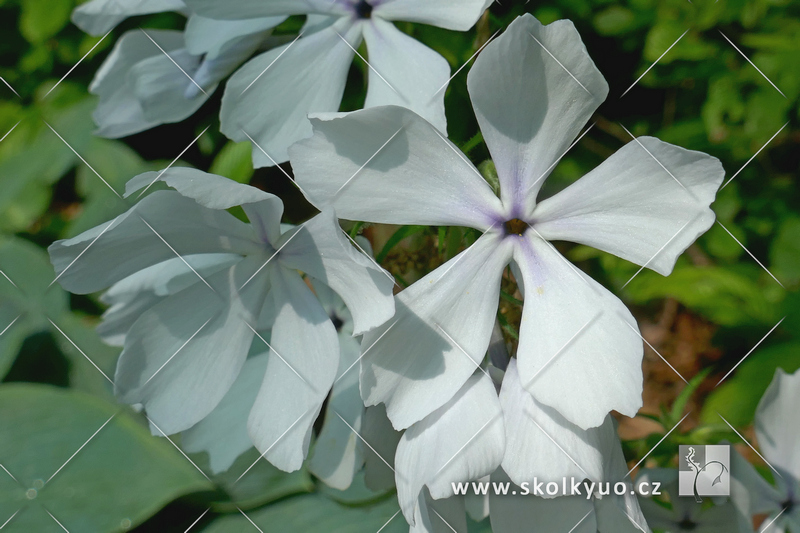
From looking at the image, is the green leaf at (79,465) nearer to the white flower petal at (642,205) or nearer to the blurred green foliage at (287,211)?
the blurred green foliage at (287,211)

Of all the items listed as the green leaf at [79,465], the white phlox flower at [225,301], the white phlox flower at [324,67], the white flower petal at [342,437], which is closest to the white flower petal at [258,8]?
the white phlox flower at [324,67]

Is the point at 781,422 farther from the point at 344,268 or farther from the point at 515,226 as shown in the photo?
the point at 344,268

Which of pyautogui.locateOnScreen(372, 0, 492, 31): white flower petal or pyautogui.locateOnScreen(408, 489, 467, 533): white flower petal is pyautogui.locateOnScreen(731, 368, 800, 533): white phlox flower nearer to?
pyautogui.locateOnScreen(408, 489, 467, 533): white flower petal

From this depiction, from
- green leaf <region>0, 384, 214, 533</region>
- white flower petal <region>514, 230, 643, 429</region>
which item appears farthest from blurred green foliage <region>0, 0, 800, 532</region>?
white flower petal <region>514, 230, 643, 429</region>

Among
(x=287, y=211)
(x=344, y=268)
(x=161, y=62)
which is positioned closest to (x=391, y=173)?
(x=344, y=268)

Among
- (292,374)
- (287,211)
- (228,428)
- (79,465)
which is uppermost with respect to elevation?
(287,211)
